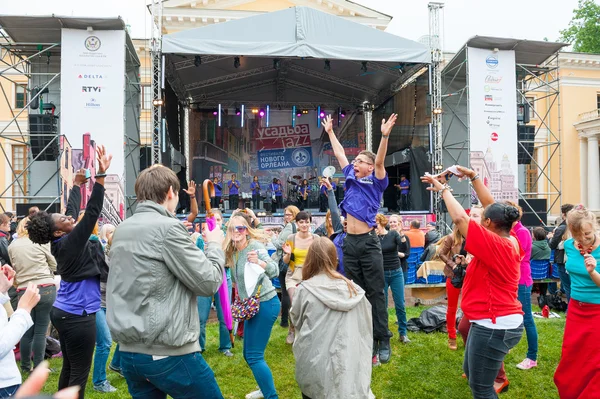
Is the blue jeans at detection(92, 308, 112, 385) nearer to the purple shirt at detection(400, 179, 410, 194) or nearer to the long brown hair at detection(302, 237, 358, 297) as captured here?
the long brown hair at detection(302, 237, 358, 297)

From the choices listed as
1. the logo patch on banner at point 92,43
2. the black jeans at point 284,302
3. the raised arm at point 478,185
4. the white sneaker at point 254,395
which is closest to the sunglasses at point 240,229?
the white sneaker at point 254,395

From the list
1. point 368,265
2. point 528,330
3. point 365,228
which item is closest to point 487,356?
point 368,265

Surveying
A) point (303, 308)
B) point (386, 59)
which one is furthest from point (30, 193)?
point (303, 308)

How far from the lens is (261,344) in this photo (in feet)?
12.0

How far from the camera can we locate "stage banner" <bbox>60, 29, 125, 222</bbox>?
10.4m

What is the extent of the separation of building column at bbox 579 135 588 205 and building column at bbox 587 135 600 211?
0.63 meters

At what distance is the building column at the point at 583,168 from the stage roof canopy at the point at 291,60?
17799 millimetres

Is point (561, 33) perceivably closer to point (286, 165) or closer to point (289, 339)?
point (286, 165)

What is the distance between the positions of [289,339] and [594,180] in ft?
92.3

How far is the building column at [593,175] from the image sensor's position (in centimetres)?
2717

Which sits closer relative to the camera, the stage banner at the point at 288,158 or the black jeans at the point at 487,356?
the black jeans at the point at 487,356

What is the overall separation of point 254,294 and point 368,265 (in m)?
1.14

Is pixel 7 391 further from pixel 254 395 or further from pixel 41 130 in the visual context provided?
pixel 41 130

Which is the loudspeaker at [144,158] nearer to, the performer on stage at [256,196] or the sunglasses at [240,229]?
the performer on stage at [256,196]
